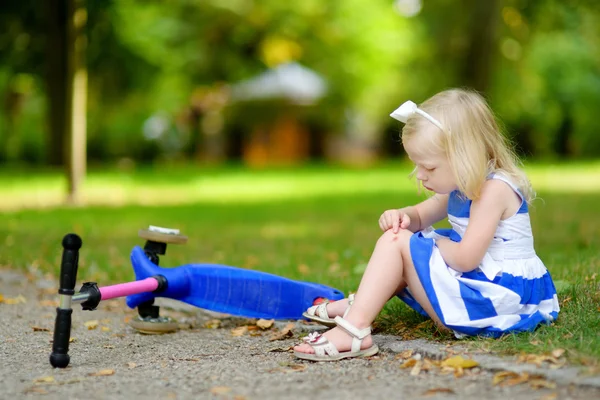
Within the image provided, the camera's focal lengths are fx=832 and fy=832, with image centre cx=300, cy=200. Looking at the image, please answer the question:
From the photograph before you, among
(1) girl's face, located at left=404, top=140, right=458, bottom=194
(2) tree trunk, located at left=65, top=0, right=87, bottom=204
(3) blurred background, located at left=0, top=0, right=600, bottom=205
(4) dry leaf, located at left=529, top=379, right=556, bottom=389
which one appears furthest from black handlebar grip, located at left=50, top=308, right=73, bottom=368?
(3) blurred background, located at left=0, top=0, right=600, bottom=205

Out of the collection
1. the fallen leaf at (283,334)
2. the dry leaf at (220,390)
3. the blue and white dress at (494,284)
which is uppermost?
the blue and white dress at (494,284)

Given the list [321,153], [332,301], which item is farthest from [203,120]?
[332,301]

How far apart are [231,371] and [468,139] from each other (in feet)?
4.20

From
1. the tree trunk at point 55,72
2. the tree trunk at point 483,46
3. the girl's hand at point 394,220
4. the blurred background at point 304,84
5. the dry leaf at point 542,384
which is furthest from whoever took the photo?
the blurred background at point 304,84

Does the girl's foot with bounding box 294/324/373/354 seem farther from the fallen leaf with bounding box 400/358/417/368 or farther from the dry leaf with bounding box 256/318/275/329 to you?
the dry leaf with bounding box 256/318/275/329

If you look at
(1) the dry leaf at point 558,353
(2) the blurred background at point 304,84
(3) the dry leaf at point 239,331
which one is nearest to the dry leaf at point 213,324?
(3) the dry leaf at point 239,331

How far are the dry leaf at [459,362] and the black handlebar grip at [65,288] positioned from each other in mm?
1409

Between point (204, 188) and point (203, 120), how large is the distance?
1607 centimetres

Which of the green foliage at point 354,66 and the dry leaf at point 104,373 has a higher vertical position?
the green foliage at point 354,66

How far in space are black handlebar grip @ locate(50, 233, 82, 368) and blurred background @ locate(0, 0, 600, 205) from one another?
16.3 m

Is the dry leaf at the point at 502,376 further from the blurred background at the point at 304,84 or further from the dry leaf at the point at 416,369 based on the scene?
the blurred background at the point at 304,84

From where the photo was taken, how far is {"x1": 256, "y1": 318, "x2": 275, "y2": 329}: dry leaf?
4.05 m

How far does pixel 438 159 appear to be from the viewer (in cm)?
327

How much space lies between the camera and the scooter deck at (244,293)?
13.0 feet
